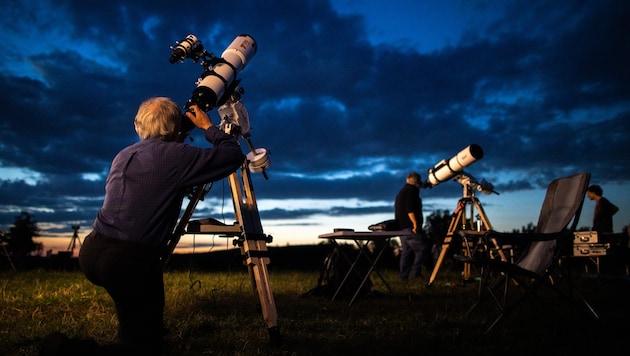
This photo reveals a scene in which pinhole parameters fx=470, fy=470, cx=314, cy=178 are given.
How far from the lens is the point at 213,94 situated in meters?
3.69

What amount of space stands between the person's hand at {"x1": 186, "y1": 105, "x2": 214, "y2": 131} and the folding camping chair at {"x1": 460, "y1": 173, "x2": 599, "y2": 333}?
291 cm

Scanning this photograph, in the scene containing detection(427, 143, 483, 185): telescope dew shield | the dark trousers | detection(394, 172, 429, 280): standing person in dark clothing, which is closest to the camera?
the dark trousers

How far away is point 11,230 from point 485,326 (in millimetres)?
24894

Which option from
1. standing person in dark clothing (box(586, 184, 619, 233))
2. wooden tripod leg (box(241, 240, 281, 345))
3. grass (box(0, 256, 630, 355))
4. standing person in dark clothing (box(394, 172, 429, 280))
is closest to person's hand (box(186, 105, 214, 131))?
wooden tripod leg (box(241, 240, 281, 345))

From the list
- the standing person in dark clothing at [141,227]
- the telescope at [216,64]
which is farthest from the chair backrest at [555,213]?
the standing person in dark clothing at [141,227]

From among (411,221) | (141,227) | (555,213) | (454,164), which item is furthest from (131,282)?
(411,221)

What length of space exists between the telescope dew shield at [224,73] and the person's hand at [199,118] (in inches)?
19.4

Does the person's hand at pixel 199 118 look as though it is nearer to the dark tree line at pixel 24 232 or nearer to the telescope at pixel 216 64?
the telescope at pixel 216 64

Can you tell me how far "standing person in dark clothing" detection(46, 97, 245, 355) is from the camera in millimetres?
2340

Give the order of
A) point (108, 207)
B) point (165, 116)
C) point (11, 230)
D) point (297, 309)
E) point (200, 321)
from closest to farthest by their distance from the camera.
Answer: point (108, 207) → point (165, 116) → point (200, 321) → point (297, 309) → point (11, 230)

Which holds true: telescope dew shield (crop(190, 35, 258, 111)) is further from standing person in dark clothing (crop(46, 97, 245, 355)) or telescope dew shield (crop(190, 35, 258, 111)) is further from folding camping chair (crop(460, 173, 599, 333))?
folding camping chair (crop(460, 173, 599, 333))

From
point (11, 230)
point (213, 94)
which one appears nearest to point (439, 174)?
point (213, 94)

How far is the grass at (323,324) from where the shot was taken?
3723 millimetres

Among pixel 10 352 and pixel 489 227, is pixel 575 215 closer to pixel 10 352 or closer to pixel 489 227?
pixel 489 227
